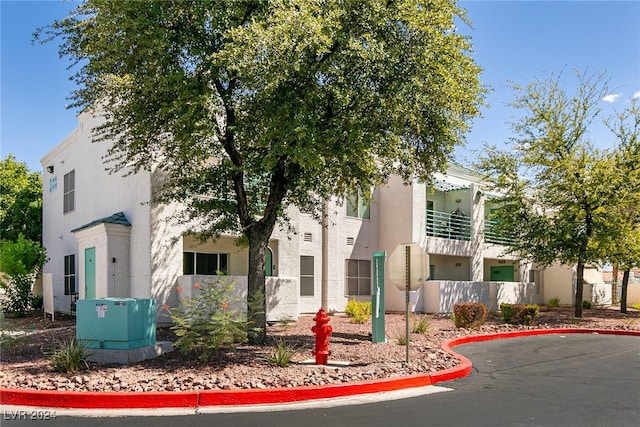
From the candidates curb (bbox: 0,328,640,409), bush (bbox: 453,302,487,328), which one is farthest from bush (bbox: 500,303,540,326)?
curb (bbox: 0,328,640,409)

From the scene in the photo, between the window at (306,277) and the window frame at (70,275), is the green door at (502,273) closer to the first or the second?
the window at (306,277)

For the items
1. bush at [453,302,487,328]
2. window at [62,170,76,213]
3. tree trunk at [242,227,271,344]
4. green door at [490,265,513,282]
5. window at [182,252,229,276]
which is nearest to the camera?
tree trunk at [242,227,271,344]

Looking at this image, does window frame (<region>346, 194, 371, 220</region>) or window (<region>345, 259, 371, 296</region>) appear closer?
window (<region>345, 259, 371, 296</region>)

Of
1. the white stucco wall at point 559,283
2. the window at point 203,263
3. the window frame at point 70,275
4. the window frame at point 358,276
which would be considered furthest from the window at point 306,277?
the white stucco wall at point 559,283

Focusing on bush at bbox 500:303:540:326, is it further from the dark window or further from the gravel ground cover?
the dark window

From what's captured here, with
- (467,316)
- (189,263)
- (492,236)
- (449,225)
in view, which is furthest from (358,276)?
(492,236)

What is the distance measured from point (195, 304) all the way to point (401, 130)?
5.46m

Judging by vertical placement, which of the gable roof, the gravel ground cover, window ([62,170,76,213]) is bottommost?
the gravel ground cover

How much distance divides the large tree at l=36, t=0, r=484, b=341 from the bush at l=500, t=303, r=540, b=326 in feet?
31.4

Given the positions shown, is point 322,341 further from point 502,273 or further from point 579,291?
point 502,273

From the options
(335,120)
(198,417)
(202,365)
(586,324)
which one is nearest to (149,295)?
(202,365)

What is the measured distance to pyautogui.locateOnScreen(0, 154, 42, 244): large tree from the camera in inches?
1224

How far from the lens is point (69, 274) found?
22.6 m

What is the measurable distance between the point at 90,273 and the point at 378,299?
9.93 m
